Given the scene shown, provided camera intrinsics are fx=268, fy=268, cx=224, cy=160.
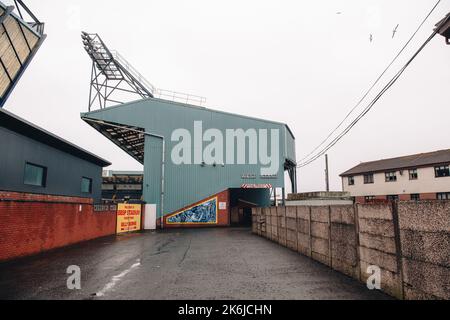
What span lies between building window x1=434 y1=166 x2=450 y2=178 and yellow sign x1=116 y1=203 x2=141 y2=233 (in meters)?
36.7

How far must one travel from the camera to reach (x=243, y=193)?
32.1m

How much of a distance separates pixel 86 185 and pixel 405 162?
42199 millimetres

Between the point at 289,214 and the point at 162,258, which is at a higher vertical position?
the point at 289,214

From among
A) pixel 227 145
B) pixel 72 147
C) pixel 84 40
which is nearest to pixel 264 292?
pixel 72 147

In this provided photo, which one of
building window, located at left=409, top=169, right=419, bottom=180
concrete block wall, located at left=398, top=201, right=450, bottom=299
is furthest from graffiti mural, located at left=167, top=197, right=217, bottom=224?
building window, located at left=409, top=169, right=419, bottom=180

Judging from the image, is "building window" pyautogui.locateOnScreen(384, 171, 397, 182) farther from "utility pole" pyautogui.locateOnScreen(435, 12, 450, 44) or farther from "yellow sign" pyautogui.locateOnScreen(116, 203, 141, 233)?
"utility pole" pyautogui.locateOnScreen(435, 12, 450, 44)

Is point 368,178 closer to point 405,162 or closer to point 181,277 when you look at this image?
point 405,162

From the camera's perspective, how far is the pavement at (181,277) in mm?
5598

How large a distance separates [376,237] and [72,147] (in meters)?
18.8

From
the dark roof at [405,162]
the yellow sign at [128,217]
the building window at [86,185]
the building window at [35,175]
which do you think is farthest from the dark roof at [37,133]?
the dark roof at [405,162]

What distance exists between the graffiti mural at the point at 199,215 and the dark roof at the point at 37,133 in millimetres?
9125

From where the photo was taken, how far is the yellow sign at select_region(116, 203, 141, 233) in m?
20.5
